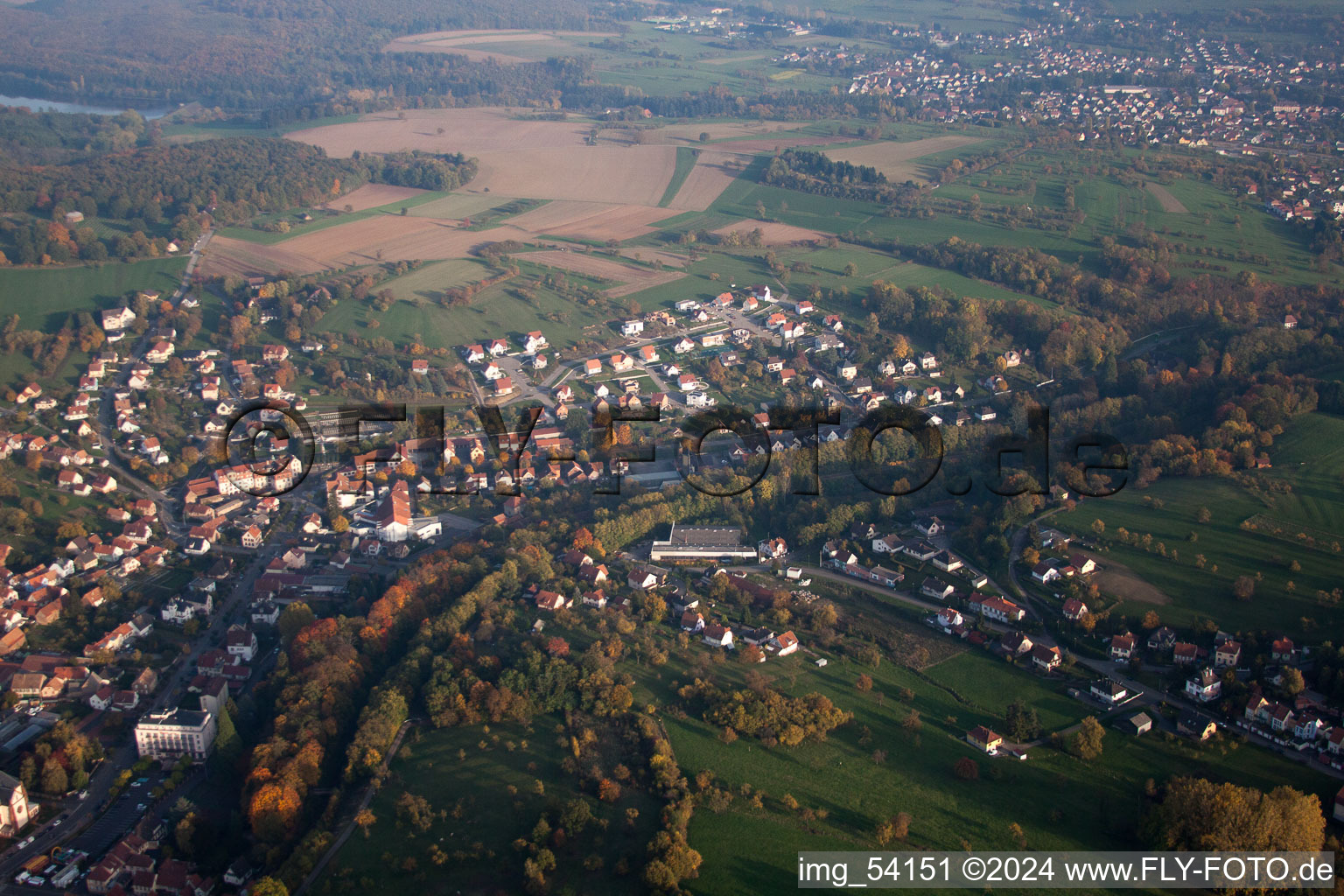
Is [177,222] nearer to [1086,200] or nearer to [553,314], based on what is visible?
[553,314]

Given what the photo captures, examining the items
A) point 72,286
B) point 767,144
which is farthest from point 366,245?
point 767,144

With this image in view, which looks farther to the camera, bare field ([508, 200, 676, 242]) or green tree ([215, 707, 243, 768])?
bare field ([508, 200, 676, 242])

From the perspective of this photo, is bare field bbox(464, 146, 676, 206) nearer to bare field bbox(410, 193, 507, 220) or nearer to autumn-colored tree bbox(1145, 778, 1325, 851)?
bare field bbox(410, 193, 507, 220)

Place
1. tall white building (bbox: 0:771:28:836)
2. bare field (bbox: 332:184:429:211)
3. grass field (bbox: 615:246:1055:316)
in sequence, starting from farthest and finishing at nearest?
bare field (bbox: 332:184:429:211), grass field (bbox: 615:246:1055:316), tall white building (bbox: 0:771:28:836)

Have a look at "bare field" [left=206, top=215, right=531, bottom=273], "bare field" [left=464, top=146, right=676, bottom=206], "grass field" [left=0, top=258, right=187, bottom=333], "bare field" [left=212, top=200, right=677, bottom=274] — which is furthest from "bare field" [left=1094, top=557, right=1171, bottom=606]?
"bare field" [left=464, top=146, right=676, bottom=206]

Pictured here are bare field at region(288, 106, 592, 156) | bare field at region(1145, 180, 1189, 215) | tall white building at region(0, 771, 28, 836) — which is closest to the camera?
tall white building at region(0, 771, 28, 836)

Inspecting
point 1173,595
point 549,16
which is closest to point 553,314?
point 1173,595

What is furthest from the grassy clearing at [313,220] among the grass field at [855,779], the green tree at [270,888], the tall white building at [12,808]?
the green tree at [270,888]

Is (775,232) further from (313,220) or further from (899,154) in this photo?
(313,220)
